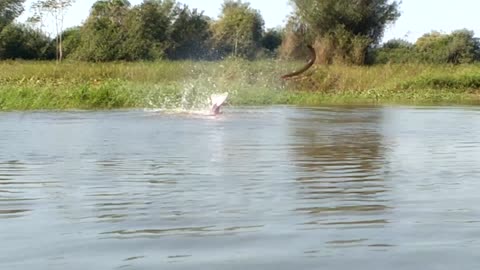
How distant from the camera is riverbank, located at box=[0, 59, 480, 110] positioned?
2208 cm

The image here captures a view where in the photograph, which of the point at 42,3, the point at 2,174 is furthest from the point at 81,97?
the point at 42,3

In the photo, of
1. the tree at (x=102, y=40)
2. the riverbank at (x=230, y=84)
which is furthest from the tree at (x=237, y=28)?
the riverbank at (x=230, y=84)

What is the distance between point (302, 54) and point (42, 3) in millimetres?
14417

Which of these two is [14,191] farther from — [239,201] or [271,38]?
[271,38]

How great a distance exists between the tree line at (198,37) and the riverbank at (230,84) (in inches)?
132

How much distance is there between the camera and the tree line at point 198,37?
3709 cm

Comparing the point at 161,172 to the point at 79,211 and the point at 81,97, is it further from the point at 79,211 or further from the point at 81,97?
the point at 81,97

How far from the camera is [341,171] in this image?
8484 mm

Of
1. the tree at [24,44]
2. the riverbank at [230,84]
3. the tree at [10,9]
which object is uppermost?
the tree at [10,9]

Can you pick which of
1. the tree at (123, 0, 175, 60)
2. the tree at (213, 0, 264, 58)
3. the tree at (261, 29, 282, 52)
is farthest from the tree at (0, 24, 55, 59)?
the tree at (261, 29, 282, 52)

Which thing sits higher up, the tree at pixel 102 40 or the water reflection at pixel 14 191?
the tree at pixel 102 40

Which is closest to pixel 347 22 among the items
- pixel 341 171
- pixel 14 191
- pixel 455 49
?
pixel 455 49

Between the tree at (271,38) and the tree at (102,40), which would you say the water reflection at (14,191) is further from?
the tree at (271,38)

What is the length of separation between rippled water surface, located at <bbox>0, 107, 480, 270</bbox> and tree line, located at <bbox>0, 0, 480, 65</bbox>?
2200cm
